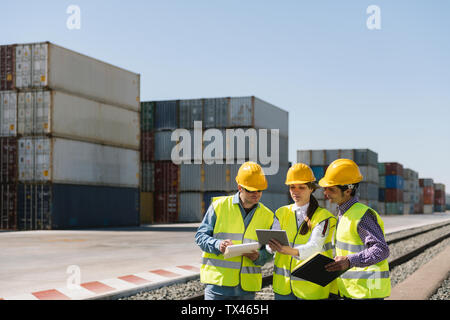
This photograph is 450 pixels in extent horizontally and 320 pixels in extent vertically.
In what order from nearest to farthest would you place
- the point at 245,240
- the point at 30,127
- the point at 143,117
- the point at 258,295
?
the point at 245,240
the point at 258,295
the point at 30,127
the point at 143,117

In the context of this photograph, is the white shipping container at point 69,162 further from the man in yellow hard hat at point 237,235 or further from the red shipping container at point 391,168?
the red shipping container at point 391,168

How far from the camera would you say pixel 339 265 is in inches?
156

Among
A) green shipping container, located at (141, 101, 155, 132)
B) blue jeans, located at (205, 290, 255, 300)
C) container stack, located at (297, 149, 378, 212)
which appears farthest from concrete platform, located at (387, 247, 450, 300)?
container stack, located at (297, 149, 378, 212)

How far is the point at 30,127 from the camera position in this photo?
28.9 m

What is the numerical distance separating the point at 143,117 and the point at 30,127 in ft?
47.3

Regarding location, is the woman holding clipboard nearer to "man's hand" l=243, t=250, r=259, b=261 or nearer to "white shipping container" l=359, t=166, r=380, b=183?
"man's hand" l=243, t=250, r=259, b=261

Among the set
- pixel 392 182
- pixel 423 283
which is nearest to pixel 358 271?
pixel 423 283

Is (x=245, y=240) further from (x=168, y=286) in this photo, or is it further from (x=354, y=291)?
(x=168, y=286)

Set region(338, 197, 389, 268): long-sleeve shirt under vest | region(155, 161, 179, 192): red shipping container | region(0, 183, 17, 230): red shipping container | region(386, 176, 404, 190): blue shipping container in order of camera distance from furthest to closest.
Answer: region(386, 176, 404, 190): blue shipping container → region(155, 161, 179, 192): red shipping container → region(0, 183, 17, 230): red shipping container → region(338, 197, 389, 268): long-sleeve shirt under vest

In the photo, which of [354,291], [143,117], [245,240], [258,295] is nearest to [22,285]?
[258,295]

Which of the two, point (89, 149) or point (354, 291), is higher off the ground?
point (89, 149)

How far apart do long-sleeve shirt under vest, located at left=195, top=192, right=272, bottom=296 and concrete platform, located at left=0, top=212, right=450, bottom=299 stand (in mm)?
4768

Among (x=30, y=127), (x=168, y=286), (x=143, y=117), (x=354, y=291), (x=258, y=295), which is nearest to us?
(x=354, y=291)

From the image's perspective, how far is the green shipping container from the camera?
42.5m
